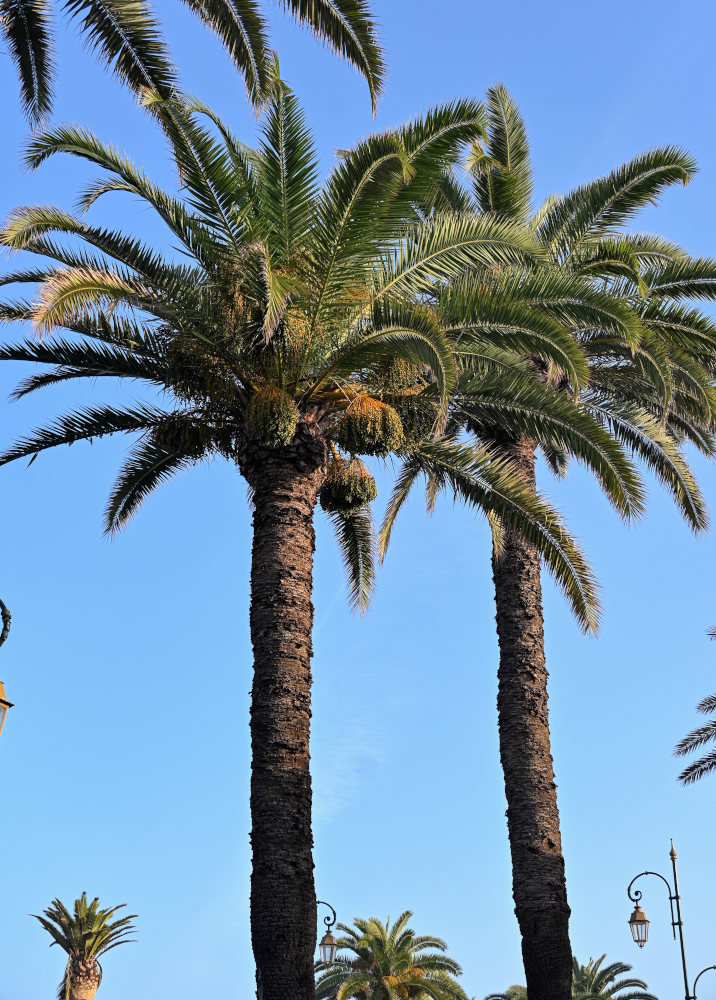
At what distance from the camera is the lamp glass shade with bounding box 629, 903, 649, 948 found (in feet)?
70.8

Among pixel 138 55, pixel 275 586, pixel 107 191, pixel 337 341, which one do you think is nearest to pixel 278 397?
pixel 337 341

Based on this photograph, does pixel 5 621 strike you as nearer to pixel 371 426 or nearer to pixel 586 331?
pixel 371 426

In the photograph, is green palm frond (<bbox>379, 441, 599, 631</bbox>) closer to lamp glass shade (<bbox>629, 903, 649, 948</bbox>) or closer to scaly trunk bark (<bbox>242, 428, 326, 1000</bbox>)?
scaly trunk bark (<bbox>242, 428, 326, 1000</bbox>)

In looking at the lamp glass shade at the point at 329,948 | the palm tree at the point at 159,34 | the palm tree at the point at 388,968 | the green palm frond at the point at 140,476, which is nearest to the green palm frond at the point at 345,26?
the palm tree at the point at 159,34

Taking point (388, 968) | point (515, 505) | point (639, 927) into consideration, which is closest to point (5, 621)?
point (515, 505)

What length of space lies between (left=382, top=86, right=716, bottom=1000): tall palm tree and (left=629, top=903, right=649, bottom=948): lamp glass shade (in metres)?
8.08

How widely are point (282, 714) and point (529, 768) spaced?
4.86 metres

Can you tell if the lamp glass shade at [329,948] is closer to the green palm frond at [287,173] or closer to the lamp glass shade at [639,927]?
the lamp glass shade at [639,927]

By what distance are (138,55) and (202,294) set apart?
231 centimetres

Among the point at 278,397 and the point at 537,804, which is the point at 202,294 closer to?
the point at 278,397

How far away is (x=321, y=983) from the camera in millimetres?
36312

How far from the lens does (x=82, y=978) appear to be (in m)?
36.1

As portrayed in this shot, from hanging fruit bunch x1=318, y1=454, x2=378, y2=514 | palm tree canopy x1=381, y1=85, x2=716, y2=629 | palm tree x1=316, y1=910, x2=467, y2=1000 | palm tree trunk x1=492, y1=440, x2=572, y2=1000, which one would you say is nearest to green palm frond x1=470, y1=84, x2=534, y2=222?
palm tree canopy x1=381, y1=85, x2=716, y2=629

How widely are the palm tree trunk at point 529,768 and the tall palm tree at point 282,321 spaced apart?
3.83 metres
